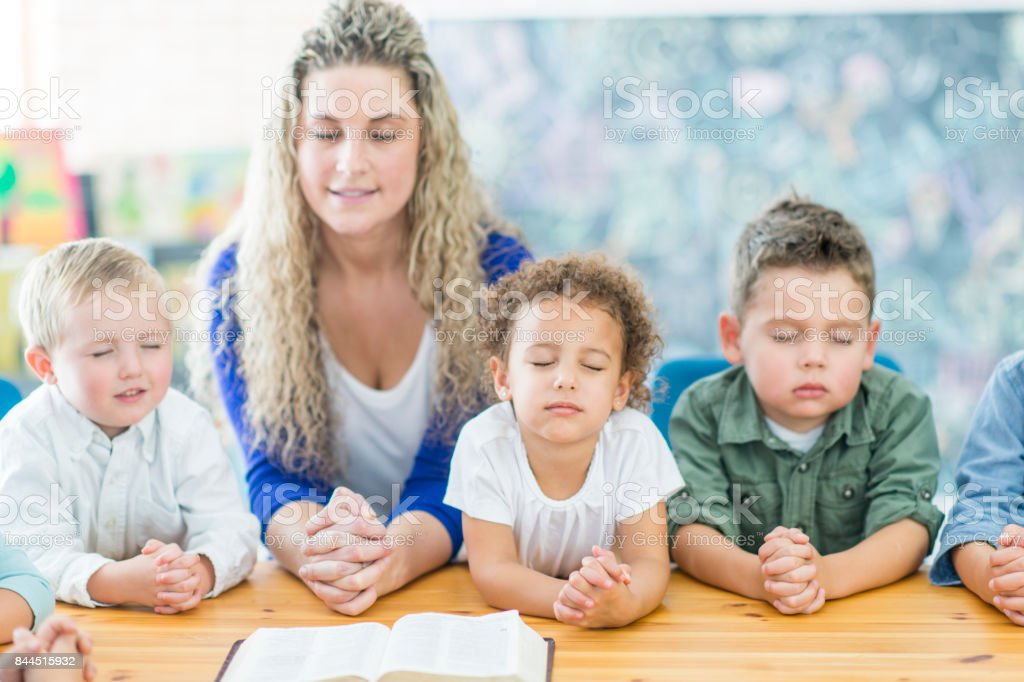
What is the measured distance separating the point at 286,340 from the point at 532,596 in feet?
2.32

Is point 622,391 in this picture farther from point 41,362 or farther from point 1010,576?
point 41,362

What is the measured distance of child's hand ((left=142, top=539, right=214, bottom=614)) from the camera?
1344 millimetres

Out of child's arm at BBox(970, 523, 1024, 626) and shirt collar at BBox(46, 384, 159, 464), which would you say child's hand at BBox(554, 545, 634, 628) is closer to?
child's arm at BBox(970, 523, 1024, 626)

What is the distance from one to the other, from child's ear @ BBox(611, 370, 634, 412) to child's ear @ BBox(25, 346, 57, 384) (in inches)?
32.2

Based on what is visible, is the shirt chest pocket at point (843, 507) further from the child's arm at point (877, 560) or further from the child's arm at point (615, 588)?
the child's arm at point (615, 588)

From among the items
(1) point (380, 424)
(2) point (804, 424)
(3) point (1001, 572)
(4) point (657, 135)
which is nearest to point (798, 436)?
(2) point (804, 424)

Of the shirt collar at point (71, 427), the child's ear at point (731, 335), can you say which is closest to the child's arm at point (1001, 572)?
the child's ear at point (731, 335)

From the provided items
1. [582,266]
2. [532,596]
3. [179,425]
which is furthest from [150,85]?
[532,596]

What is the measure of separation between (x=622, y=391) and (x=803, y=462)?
334 mm

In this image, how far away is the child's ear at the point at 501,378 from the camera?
1.50 m

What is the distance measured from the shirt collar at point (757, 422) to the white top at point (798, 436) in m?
0.02

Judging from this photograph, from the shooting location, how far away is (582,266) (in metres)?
1.49

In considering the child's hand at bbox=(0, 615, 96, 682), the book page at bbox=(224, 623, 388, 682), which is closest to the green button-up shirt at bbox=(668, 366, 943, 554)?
the book page at bbox=(224, 623, 388, 682)

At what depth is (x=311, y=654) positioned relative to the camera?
115 centimetres
